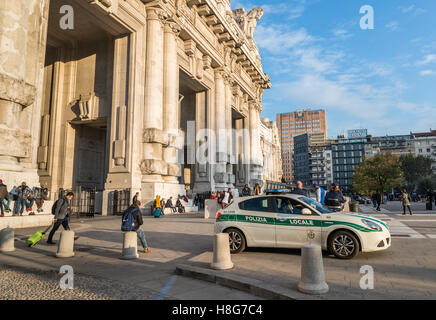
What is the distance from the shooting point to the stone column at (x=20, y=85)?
39.9ft

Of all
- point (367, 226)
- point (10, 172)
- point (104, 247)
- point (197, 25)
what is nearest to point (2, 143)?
point (10, 172)

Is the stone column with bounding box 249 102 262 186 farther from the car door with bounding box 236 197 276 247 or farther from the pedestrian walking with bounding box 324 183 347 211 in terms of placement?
the car door with bounding box 236 197 276 247

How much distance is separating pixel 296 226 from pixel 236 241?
1615 millimetres

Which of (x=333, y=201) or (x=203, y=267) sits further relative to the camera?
(x=333, y=201)

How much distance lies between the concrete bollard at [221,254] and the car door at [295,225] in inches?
79.5

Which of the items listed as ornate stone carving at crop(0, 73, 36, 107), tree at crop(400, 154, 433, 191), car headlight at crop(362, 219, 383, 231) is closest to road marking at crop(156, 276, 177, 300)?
car headlight at crop(362, 219, 383, 231)

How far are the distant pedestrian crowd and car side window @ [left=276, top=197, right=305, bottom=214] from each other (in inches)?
381

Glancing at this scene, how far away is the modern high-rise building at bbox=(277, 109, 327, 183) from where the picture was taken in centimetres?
18400

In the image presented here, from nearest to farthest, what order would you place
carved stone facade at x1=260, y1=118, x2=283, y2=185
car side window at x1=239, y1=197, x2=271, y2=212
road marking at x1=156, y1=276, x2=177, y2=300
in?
road marking at x1=156, y1=276, x2=177, y2=300, car side window at x1=239, y1=197, x2=271, y2=212, carved stone facade at x1=260, y1=118, x2=283, y2=185

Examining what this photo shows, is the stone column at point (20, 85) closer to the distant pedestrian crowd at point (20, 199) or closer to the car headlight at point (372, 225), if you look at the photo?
the distant pedestrian crowd at point (20, 199)

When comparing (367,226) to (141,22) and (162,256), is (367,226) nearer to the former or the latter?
(162,256)

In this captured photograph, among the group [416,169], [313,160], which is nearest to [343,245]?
[416,169]

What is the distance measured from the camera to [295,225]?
770 cm

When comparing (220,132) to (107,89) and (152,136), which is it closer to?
(152,136)
